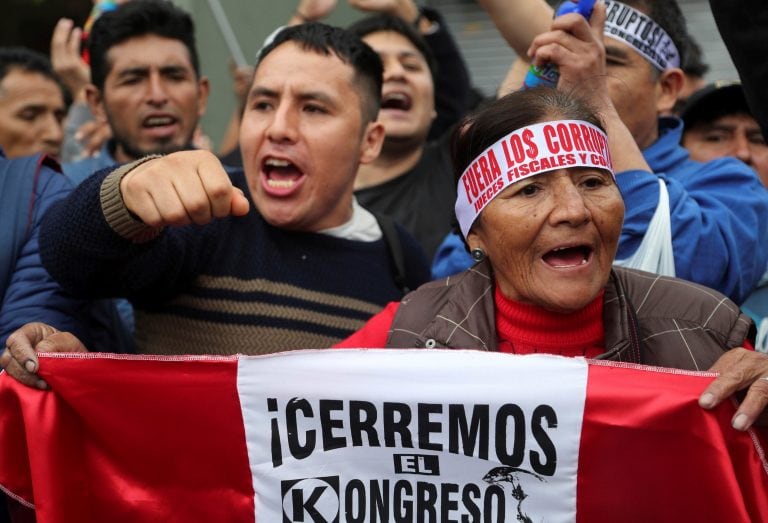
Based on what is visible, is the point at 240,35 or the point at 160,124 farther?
the point at 240,35

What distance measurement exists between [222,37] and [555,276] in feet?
18.0

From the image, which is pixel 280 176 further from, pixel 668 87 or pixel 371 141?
pixel 668 87

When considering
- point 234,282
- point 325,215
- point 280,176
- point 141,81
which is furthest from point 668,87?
point 141,81

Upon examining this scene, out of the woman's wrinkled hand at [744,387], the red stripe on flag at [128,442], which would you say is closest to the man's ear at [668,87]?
the woman's wrinkled hand at [744,387]

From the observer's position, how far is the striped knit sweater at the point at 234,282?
2.90 metres

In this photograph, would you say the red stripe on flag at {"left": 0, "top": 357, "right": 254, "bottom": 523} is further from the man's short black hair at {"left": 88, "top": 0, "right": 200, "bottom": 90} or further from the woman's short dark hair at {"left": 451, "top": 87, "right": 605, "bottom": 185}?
the man's short black hair at {"left": 88, "top": 0, "right": 200, "bottom": 90}

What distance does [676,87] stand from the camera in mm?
3867

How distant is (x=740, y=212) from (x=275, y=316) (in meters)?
1.37

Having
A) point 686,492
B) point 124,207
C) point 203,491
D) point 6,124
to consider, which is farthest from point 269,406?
point 6,124

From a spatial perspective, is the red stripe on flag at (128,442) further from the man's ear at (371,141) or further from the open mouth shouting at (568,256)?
the man's ear at (371,141)

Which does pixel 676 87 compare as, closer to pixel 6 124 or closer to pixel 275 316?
pixel 275 316

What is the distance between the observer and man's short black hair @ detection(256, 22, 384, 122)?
3.58 meters

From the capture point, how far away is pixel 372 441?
2557mm

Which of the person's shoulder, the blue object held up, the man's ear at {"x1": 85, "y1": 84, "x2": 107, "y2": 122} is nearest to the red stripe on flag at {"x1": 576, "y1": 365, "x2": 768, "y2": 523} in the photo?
the person's shoulder
